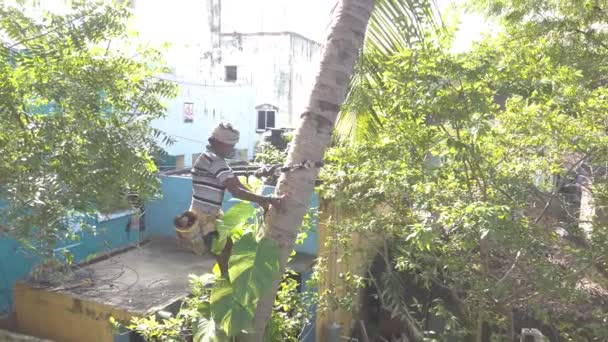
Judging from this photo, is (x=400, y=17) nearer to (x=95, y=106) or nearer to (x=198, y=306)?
(x=95, y=106)

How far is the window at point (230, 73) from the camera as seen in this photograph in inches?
961

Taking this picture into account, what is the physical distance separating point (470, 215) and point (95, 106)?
2.95 meters

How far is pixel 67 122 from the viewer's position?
12.2 feet

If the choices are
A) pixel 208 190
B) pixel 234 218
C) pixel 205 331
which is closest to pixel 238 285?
pixel 234 218

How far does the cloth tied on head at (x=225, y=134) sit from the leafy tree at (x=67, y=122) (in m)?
0.84

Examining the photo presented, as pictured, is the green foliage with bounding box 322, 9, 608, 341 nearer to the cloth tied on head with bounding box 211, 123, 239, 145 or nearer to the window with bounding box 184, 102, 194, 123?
the cloth tied on head with bounding box 211, 123, 239, 145

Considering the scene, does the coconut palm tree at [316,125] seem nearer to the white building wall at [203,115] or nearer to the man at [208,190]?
the man at [208,190]

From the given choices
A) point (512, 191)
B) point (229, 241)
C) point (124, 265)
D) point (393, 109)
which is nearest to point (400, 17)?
point (393, 109)

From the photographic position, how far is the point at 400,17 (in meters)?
4.34

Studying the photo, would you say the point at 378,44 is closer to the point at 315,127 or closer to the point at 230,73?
the point at 315,127

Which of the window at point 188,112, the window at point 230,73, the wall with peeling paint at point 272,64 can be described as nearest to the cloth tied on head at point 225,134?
the window at point 188,112

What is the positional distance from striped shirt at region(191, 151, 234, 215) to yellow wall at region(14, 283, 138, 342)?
3273mm

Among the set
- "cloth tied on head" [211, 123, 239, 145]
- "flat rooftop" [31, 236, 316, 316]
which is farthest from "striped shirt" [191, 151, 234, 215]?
"flat rooftop" [31, 236, 316, 316]

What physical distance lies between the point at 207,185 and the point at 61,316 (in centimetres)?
454
